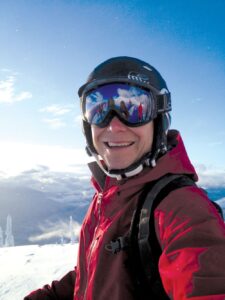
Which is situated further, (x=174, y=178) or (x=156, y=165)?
(x=156, y=165)

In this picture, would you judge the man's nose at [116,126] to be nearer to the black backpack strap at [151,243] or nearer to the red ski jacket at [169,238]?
the red ski jacket at [169,238]

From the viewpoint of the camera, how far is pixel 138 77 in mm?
2285

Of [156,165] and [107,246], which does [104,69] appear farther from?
[107,246]

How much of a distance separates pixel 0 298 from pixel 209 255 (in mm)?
7172

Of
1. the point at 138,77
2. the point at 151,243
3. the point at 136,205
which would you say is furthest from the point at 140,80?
the point at 151,243

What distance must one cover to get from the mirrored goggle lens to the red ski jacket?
31 cm

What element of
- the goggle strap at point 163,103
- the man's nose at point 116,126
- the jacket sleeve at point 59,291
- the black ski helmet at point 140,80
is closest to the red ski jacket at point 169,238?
the black ski helmet at point 140,80

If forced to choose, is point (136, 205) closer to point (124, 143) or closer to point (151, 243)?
point (151, 243)

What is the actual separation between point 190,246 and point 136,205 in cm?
56

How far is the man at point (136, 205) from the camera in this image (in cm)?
130

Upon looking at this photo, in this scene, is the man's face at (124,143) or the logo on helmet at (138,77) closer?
the man's face at (124,143)

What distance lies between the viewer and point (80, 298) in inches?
79.7

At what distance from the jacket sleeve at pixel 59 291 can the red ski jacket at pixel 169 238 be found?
2.45 ft

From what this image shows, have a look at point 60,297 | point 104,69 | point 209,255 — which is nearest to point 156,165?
point 209,255
